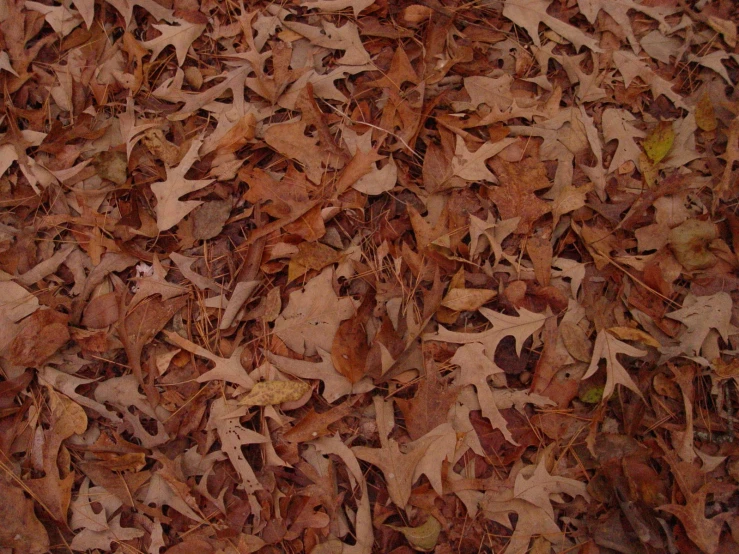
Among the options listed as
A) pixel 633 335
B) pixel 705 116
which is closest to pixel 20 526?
pixel 633 335

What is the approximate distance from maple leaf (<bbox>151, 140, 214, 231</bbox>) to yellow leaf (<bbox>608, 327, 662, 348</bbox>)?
162 centimetres

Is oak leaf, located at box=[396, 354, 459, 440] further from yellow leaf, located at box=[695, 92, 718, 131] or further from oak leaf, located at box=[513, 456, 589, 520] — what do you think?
yellow leaf, located at box=[695, 92, 718, 131]

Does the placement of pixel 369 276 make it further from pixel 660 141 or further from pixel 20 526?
pixel 20 526

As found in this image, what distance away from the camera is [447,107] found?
2.10 metres

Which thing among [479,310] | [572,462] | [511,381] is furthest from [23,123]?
[572,462]

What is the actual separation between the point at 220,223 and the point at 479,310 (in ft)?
3.39

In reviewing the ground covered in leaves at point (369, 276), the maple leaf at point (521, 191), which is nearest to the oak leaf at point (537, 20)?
the ground covered in leaves at point (369, 276)

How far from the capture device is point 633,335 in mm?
1906

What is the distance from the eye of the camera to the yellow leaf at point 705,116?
208cm

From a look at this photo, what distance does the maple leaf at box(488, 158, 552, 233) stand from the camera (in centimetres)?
198

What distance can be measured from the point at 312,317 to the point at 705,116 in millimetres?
1749

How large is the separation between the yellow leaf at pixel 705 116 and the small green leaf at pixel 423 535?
1.85 m

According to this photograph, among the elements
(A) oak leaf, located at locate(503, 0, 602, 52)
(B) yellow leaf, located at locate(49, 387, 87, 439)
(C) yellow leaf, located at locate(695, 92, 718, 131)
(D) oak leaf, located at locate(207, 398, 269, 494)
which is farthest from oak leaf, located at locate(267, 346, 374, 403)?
(C) yellow leaf, located at locate(695, 92, 718, 131)

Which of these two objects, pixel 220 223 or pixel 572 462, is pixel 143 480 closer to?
pixel 220 223
